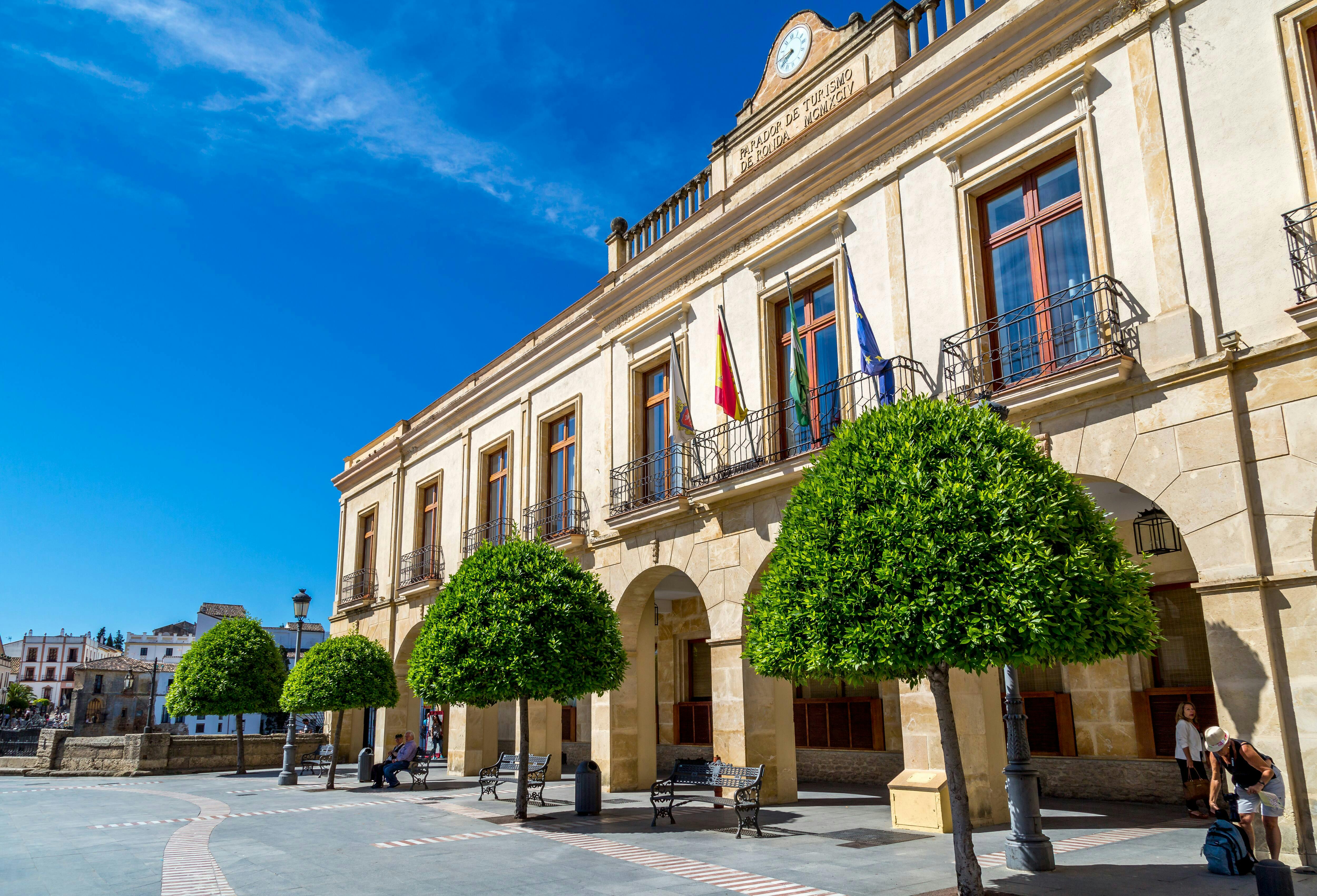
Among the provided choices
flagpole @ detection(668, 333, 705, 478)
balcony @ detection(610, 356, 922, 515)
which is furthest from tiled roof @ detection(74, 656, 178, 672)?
flagpole @ detection(668, 333, 705, 478)

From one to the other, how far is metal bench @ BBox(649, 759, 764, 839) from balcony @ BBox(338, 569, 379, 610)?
50.4ft

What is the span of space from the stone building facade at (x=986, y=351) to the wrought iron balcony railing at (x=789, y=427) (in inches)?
2.4

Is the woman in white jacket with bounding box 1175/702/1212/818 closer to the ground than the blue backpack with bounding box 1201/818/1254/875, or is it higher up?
higher up

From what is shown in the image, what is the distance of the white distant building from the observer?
389 feet

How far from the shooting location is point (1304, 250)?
8383 millimetres

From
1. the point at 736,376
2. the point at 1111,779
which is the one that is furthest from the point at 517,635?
the point at 1111,779

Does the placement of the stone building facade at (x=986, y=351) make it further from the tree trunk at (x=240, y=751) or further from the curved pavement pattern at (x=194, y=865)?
the tree trunk at (x=240, y=751)

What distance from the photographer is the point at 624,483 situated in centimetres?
1733

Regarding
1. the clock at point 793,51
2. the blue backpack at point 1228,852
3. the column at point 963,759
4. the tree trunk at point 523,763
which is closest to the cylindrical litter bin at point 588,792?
the tree trunk at point 523,763

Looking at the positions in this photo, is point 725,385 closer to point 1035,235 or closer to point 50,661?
point 1035,235

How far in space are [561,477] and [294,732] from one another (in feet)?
34.0

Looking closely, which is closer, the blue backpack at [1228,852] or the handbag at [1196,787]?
the blue backpack at [1228,852]

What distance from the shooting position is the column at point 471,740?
21750 millimetres

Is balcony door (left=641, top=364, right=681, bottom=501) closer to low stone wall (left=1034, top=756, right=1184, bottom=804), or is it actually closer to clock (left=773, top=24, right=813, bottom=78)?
clock (left=773, top=24, right=813, bottom=78)
